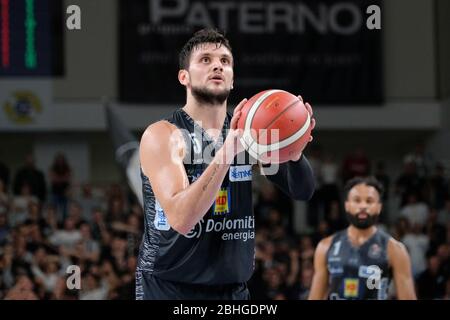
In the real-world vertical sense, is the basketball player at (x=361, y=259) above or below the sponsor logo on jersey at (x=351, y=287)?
above

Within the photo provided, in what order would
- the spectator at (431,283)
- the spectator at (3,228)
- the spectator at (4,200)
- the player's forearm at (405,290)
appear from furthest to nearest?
the spectator at (4,200)
the spectator at (3,228)
the spectator at (431,283)
the player's forearm at (405,290)

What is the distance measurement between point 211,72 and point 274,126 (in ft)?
1.56

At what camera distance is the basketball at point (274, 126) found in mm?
3891

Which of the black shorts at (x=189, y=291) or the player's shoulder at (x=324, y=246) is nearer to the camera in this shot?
the black shorts at (x=189, y=291)

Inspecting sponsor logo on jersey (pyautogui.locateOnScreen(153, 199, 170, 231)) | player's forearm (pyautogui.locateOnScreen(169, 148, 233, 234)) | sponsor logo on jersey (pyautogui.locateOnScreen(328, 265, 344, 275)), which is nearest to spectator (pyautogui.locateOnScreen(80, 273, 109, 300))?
sponsor logo on jersey (pyautogui.locateOnScreen(328, 265, 344, 275))

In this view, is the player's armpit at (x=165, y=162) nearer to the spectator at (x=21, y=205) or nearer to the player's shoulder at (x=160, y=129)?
the player's shoulder at (x=160, y=129)

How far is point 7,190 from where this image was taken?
634 inches

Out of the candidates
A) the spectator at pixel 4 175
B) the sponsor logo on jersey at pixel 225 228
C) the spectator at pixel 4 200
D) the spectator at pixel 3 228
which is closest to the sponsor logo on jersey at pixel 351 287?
the sponsor logo on jersey at pixel 225 228

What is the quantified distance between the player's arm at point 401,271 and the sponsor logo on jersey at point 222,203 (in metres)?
3.09

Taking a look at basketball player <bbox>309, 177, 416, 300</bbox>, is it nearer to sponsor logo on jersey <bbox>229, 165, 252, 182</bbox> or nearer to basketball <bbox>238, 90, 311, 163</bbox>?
sponsor logo on jersey <bbox>229, 165, 252, 182</bbox>

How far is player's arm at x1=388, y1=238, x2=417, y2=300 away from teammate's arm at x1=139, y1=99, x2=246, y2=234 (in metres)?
3.34

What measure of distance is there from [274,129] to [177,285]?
3.28 feet

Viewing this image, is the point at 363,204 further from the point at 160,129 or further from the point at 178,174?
the point at 178,174

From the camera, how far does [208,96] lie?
427 cm
